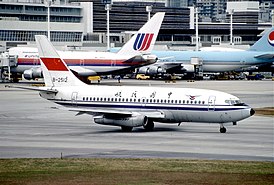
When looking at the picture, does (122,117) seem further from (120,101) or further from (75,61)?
(75,61)

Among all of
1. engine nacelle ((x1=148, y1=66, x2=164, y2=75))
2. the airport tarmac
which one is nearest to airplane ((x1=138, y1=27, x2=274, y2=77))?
engine nacelle ((x1=148, y1=66, x2=164, y2=75))

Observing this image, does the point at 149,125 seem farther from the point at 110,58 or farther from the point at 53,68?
the point at 110,58

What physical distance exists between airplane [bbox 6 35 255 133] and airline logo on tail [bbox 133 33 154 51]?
55227 mm

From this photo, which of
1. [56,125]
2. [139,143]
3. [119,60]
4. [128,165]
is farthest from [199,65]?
[128,165]

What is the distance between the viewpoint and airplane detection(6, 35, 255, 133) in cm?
5894

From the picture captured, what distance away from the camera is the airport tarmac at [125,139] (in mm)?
48838

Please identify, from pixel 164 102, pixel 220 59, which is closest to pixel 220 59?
pixel 220 59

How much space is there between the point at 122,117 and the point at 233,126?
9193 millimetres

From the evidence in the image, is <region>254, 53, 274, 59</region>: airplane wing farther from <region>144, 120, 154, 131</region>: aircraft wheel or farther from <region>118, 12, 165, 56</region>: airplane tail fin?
<region>144, 120, 154, 131</region>: aircraft wheel

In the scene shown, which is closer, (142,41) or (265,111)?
(265,111)

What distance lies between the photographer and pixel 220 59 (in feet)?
527

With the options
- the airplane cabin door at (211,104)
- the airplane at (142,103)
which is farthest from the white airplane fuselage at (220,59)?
the airplane cabin door at (211,104)

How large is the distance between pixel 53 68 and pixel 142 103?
8.61 m

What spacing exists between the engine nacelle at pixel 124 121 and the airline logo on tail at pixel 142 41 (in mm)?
59582
